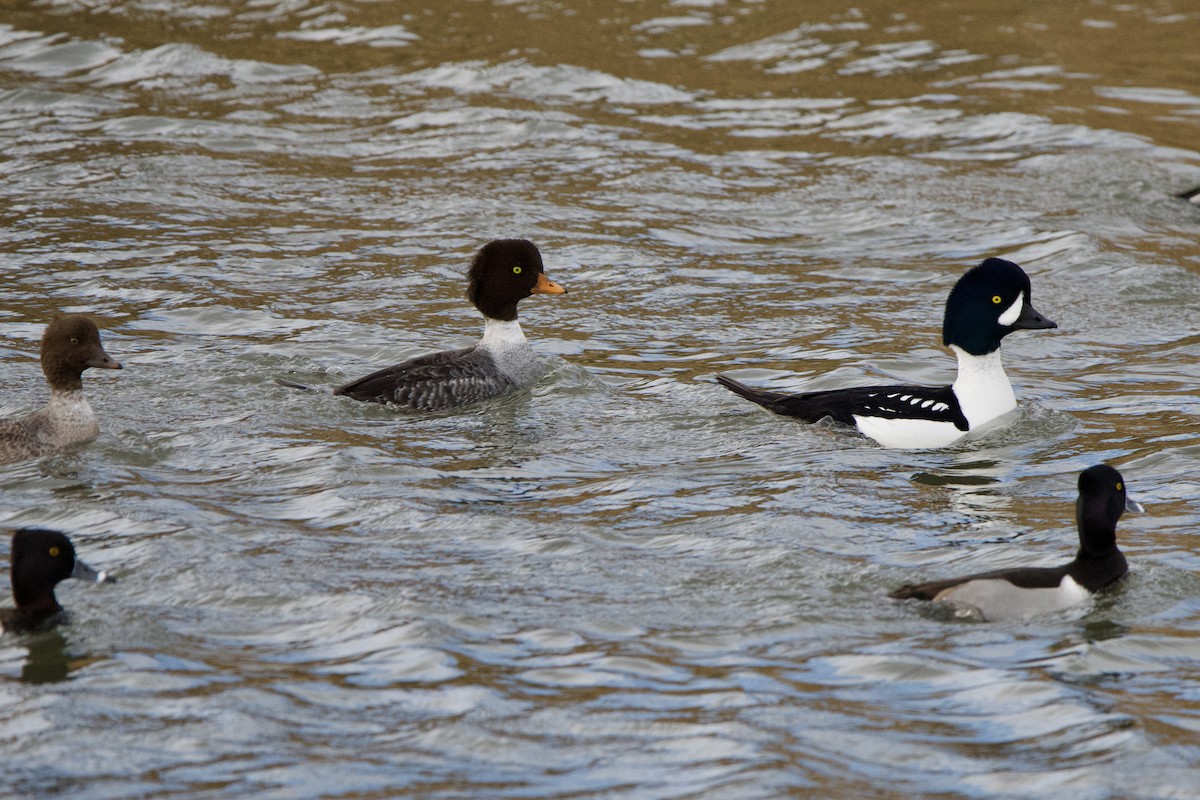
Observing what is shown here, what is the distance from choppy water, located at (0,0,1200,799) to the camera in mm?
6562

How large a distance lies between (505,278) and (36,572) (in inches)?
216

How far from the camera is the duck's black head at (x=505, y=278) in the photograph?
12.2 m

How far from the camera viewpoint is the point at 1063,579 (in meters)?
7.74

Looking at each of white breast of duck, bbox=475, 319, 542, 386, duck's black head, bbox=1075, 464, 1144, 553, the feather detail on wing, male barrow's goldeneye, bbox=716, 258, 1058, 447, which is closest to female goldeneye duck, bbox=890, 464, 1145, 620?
duck's black head, bbox=1075, 464, 1144, 553

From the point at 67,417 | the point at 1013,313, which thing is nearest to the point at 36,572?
the point at 67,417

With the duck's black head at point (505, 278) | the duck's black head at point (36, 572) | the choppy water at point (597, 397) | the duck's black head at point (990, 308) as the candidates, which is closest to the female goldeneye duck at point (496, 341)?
the duck's black head at point (505, 278)

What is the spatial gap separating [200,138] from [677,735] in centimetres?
1343

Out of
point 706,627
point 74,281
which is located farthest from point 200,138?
point 706,627

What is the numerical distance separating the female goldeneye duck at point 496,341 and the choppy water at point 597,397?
0.92ft

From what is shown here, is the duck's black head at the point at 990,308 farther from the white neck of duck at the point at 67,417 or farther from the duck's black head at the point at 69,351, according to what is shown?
the white neck of duck at the point at 67,417

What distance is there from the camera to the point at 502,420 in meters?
11.4

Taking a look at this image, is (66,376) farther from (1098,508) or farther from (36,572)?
(1098,508)

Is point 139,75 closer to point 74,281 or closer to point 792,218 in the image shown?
point 74,281

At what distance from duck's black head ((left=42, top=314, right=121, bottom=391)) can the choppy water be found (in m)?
0.48
